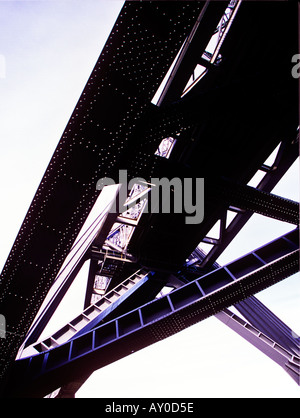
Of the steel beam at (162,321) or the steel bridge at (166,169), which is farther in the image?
the steel beam at (162,321)

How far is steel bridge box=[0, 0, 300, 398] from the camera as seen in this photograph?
2666 mm

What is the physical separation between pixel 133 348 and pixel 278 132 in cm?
552

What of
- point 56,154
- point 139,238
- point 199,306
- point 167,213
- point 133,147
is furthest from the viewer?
point 139,238

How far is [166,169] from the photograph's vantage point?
4699mm

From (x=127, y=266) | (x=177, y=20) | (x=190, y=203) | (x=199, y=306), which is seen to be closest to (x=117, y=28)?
(x=177, y=20)

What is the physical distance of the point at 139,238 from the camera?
24.4ft

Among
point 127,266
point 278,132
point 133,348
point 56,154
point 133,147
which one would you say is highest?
point 278,132

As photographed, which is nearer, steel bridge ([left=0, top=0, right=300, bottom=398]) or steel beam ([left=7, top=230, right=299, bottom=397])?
steel bridge ([left=0, top=0, right=300, bottom=398])

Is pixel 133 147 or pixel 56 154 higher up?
pixel 133 147

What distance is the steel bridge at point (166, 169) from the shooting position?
8.75 feet

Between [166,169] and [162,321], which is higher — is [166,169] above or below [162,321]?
above

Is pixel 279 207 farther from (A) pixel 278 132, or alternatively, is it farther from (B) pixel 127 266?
(B) pixel 127 266
